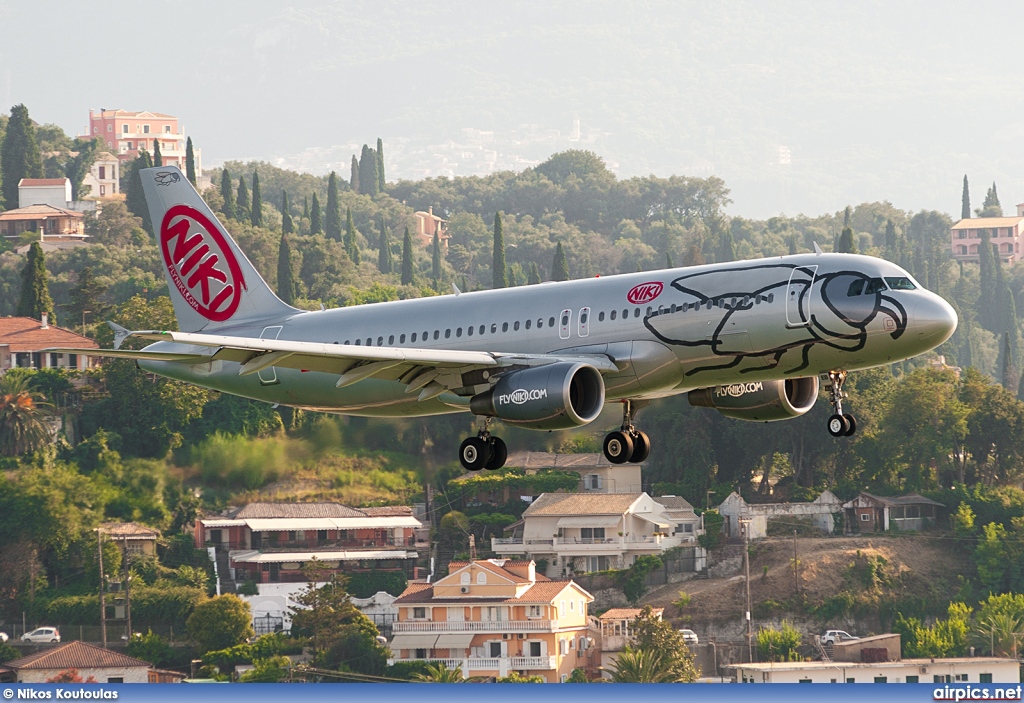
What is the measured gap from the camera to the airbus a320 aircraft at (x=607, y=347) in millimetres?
45938

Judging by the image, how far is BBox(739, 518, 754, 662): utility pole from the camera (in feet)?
428

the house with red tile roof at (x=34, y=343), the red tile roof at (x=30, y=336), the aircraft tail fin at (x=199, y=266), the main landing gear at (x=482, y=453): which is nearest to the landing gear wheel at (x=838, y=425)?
the main landing gear at (x=482, y=453)

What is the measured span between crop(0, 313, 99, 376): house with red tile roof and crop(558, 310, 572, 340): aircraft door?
131 meters

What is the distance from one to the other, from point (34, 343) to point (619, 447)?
137m

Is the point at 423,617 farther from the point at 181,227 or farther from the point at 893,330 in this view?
the point at 893,330

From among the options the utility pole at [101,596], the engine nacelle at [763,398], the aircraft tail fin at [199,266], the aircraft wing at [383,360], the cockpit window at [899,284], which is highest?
the aircraft tail fin at [199,266]

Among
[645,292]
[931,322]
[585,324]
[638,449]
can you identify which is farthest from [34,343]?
[931,322]

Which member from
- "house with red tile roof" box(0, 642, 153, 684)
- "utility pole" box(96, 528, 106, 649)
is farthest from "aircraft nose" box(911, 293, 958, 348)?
"utility pole" box(96, 528, 106, 649)

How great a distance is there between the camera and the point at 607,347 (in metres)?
48.4

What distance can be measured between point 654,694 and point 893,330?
218 feet

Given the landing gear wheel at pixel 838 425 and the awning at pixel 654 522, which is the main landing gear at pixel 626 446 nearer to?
the landing gear wheel at pixel 838 425

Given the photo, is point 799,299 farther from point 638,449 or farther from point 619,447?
point 619,447

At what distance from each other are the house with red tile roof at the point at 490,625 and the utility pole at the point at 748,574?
13.4m

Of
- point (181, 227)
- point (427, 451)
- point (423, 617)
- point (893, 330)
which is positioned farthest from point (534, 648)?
point (893, 330)
